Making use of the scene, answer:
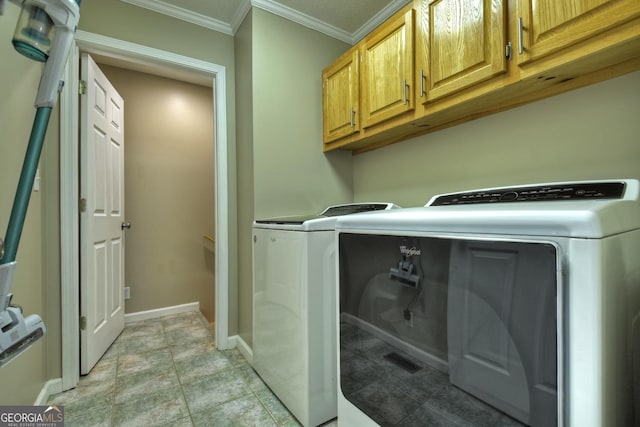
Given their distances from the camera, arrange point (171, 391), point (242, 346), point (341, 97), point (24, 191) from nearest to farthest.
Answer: point (24, 191), point (171, 391), point (341, 97), point (242, 346)

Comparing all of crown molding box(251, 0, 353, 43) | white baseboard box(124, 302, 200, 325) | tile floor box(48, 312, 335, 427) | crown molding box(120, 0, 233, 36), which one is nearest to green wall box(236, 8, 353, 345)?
crown molding box(251, 0, 353, 43)

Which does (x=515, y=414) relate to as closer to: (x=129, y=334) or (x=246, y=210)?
(x=246, y=210)

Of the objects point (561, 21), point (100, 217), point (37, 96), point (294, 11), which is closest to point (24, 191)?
point (37, 96)

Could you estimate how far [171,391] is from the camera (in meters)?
1.63

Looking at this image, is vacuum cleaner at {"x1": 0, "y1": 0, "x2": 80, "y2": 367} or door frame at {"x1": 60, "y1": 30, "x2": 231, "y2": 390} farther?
door frame at {"x1": 60, "y1": 30, "x2": 231, "y2": 390}

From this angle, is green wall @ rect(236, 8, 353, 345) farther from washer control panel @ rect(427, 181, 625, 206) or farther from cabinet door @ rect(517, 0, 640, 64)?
cabinet door @ rect(517, 0, 640, 64)

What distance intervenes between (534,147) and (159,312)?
131 inches

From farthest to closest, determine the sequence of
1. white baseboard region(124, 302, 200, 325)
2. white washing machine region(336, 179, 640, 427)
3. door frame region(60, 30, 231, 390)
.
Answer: white baseboard region(124, 302, 200, 325) < door frame region(60, 30, 231, 390) < white washing machine region(336, 179, 640, 427)

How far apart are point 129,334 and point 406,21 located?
10.2 feet

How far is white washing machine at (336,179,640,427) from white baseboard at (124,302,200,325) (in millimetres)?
2518

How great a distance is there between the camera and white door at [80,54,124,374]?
71.3 inches

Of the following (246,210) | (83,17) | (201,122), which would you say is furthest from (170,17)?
(246,210)

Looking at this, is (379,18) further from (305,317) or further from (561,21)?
(305,317)

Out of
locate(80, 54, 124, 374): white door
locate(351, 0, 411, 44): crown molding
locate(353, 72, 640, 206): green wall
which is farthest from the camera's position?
locate(351, 0, 411, 44): crown molding
